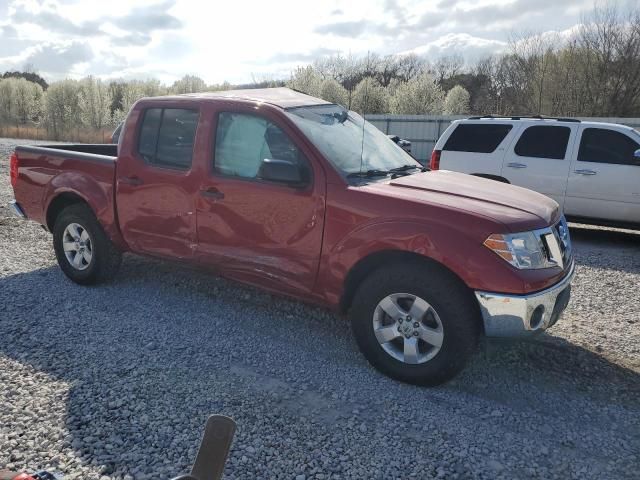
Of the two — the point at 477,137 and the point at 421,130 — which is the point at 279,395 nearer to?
the point at 477,137

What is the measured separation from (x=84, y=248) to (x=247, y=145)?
7.22 feet

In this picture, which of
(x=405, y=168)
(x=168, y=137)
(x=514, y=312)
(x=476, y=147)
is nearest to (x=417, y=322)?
(x=514, y=312)

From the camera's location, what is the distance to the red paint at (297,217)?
10.7 feet

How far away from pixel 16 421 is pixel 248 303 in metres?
2.25

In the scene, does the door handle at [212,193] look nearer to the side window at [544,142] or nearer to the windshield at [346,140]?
the windshield at [346,140]

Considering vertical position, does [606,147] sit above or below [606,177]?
above

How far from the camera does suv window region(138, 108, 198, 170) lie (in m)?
4.38

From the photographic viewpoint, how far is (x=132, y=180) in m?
4.64

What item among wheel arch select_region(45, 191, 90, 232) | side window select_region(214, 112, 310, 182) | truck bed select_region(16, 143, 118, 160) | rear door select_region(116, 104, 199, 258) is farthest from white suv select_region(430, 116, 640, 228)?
wheel arch select_region(45, 191, 90, 232)

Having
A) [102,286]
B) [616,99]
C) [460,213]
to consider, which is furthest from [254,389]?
[616,99]

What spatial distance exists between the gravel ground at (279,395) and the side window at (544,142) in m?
4.03

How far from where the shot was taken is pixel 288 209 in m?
3.83

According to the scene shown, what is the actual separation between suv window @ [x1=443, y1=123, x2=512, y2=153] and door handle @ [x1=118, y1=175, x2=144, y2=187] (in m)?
6.16

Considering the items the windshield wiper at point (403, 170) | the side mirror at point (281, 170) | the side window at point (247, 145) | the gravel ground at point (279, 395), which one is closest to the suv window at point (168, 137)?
the side window at point (247, 145)
